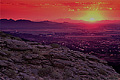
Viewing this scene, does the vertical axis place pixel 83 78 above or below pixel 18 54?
below

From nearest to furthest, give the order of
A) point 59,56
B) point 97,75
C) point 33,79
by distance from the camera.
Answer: point 33,79 < point 97,75 < point 59,56

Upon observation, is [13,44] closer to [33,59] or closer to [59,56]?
[33,59]

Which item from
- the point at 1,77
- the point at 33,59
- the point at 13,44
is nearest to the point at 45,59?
the point at 33,59

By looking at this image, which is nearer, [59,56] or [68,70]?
[68,70]

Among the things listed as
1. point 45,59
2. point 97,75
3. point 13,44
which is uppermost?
point 13,44

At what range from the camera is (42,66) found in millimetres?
13633

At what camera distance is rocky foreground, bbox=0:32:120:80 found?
1196 centimetres

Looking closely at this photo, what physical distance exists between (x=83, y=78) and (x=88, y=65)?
107 inches

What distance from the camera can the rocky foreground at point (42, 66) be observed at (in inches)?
471

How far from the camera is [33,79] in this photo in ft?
37.4

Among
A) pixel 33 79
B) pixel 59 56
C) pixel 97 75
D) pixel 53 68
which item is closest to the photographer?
pixel 33 79

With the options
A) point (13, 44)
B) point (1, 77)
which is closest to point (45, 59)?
point (13, 44)

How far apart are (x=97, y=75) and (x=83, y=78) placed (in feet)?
5.83

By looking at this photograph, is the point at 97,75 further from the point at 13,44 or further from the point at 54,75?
the point at 13,44
